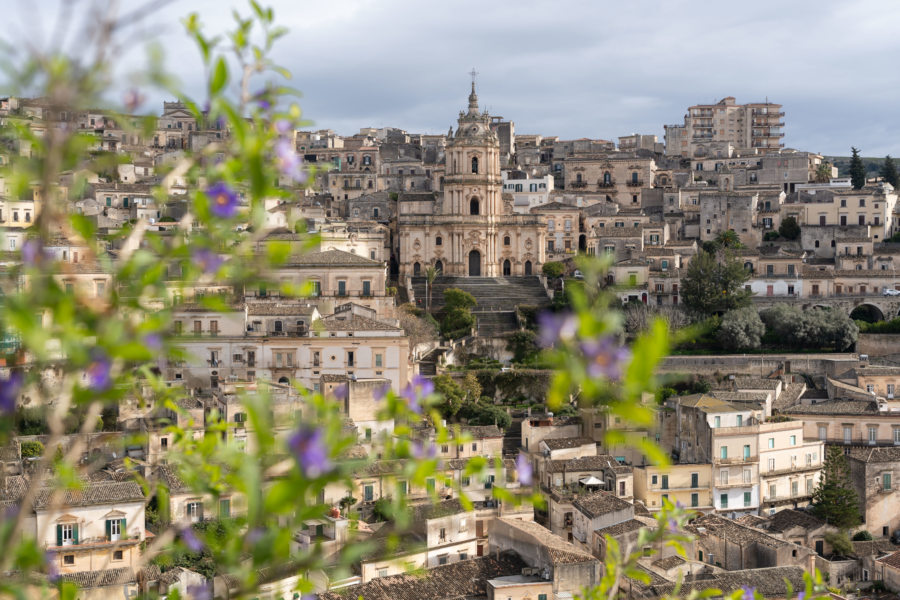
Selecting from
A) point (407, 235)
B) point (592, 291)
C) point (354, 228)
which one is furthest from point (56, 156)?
point (407, 235)

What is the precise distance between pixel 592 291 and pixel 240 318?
109ft

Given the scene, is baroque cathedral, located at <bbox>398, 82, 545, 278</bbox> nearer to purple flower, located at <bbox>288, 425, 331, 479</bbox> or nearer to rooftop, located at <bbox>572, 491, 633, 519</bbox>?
rooftop, located at <bbox>572, 491, 633, 519</bbox>

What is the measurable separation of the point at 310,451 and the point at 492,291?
5025 cm

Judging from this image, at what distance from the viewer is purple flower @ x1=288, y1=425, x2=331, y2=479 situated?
3.21 m

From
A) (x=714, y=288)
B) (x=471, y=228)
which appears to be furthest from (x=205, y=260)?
(x=471, y=228)

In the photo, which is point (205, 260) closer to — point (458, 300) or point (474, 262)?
point (458, 300)

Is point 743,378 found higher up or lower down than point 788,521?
higher up

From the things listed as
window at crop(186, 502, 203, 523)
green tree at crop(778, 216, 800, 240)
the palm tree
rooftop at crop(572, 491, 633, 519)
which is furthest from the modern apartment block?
window at crop(186, 502, 203, 523)

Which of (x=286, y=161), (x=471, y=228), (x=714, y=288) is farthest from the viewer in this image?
(x=471, y=228)

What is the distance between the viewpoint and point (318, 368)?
121 feet

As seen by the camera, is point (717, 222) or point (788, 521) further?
point (717, 222)

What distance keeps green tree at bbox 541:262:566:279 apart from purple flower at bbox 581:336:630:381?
5191 centimetres

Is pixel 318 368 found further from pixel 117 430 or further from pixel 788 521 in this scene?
pixel 788 521

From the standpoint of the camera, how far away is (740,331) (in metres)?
43.3
